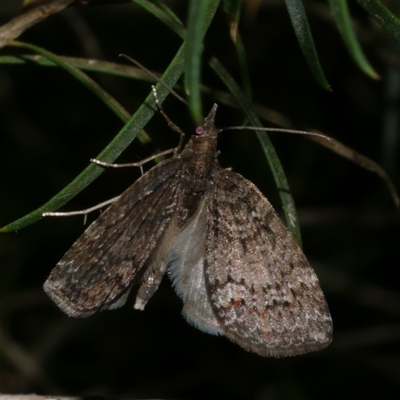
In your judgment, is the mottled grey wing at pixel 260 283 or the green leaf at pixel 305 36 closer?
the green leaf at pixel 305 36

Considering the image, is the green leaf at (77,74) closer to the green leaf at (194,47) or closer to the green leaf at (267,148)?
the green leaf at (267,148)

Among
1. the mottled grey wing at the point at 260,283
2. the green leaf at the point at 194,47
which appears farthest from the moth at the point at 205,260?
the green leaf at the point at 194,47

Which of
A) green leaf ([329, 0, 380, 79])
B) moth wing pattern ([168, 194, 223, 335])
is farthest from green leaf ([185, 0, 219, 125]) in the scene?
moth wing pattern ([168, 194, 223, 335])

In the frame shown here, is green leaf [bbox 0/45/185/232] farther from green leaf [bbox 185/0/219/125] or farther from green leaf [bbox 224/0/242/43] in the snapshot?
green leaf [bbox 185/0/219/125]

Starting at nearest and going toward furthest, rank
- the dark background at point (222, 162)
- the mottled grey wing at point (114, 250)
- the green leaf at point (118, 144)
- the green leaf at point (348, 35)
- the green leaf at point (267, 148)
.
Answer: the green leaf at point (348, 35) → the green leaf at point (118, 144) → the green leaf at point (267, 148) → the mottled grey wing at point (114, 250) → the dark background at point (222, 162)

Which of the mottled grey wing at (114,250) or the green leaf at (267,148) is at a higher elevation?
the green leaf at (267,148)
